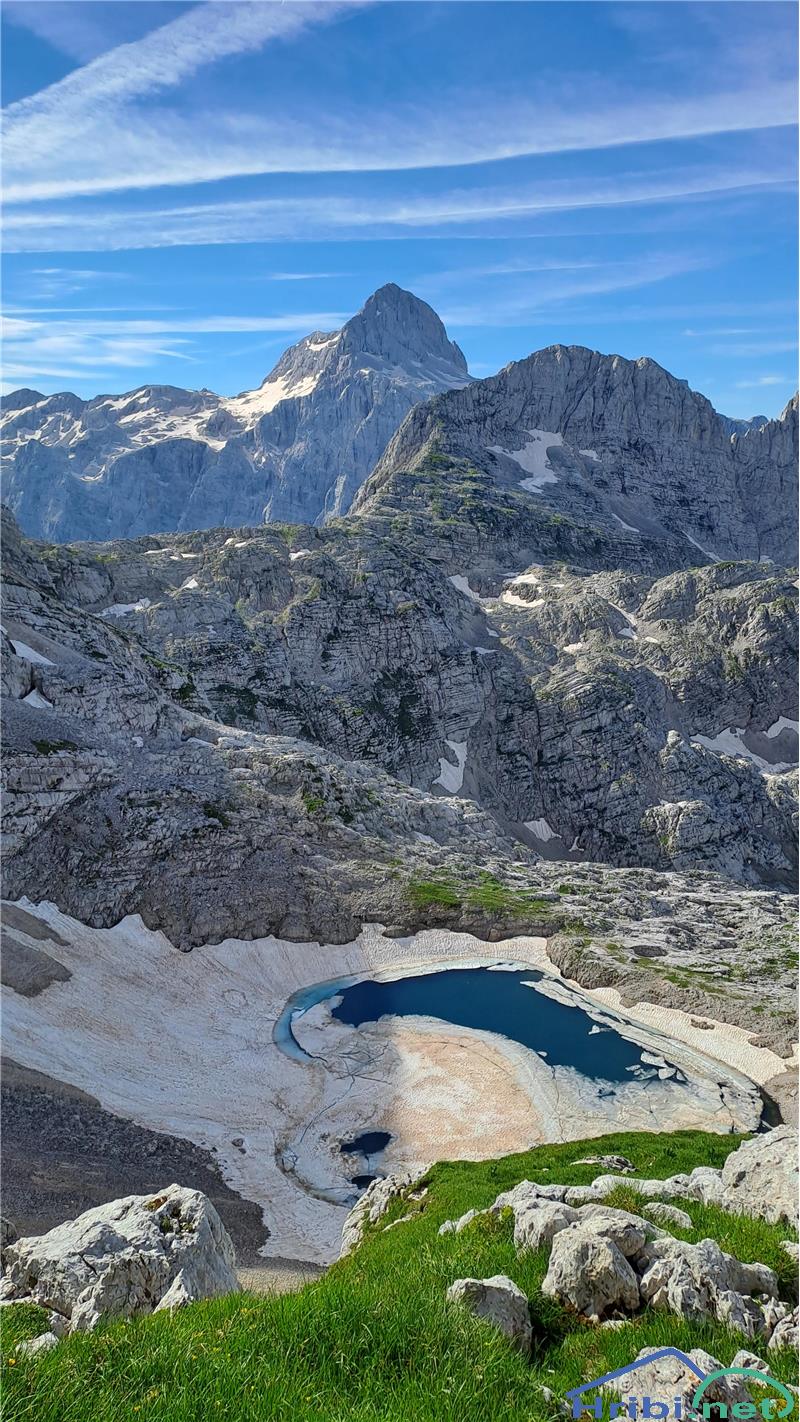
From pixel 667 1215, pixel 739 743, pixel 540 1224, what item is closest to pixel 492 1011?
pixel 667 1215

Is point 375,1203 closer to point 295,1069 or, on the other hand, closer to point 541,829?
point 295,1069

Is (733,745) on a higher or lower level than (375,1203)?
higher

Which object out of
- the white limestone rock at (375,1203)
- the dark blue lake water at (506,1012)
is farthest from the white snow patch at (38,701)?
the white limestone rock at (375,1203)

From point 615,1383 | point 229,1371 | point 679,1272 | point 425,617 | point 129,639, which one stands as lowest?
point 679,1272

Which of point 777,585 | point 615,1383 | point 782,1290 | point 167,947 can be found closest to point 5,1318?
point 615,1383

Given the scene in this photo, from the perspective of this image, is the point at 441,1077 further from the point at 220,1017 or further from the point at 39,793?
the point at 39,793

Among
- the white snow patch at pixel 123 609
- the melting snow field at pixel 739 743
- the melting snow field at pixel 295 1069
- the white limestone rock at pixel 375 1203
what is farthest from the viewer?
the melting snow field at pixel 739 743

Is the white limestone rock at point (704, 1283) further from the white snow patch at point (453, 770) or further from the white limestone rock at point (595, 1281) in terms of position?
the white snow patch at point (453, 770)
